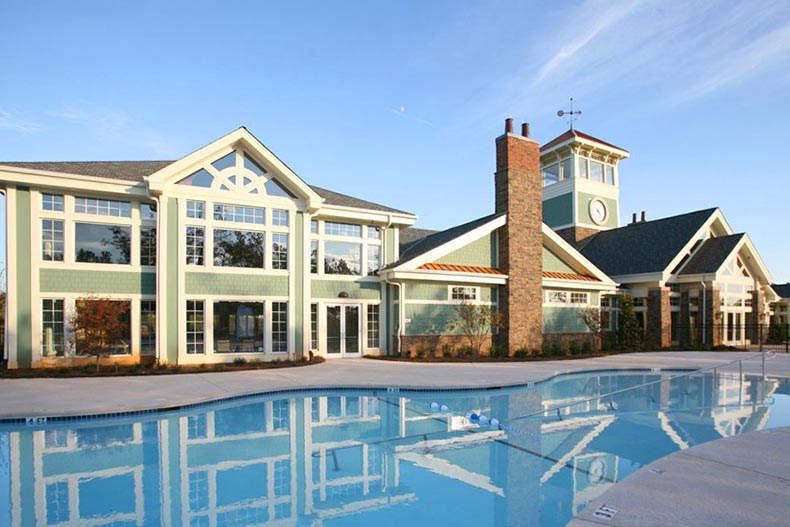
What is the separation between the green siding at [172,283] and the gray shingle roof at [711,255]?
23774 mm

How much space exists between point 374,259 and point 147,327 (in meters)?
8.15


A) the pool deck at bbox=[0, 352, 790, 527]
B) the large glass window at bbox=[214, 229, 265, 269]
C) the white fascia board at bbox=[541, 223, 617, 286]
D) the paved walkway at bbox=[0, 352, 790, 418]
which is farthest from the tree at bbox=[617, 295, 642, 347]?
the large glass window at bbox=[214, 229, 265, 269]

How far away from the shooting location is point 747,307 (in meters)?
25.9

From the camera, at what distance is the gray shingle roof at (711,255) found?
23891 mm

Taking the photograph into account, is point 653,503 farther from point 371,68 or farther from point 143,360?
point 371,68

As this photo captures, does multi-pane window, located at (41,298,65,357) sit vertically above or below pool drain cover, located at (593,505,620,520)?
above

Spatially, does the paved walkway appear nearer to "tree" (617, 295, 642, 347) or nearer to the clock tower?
"tree" (617, 295, 642, 347)

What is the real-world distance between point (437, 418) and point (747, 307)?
24634 millimetres

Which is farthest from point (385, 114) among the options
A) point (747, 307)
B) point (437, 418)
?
point (747, 307)

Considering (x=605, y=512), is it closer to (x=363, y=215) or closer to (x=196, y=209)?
(x=196, y=209)

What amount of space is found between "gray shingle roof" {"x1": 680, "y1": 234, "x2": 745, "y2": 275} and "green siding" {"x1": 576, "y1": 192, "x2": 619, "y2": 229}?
6939mm

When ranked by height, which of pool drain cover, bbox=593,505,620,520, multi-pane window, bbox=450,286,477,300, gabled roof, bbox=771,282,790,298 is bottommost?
pool drain cover, bbox=593,505,620,520

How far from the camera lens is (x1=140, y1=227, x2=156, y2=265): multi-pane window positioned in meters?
15.0

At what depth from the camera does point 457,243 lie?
62.1ft
